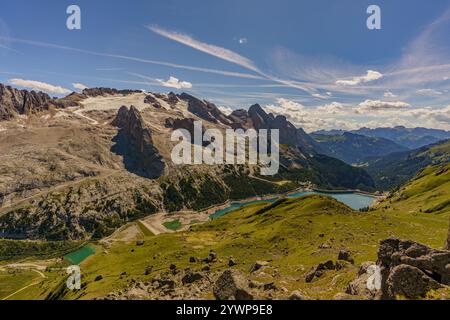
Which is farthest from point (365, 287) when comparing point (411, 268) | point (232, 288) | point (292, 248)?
point (292, 248)

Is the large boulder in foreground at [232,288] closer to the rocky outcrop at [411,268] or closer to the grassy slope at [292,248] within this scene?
the rocky outcrop at [411,268]

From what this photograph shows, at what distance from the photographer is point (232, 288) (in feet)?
119

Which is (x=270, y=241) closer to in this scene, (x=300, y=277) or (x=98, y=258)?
(x=300, y=277)

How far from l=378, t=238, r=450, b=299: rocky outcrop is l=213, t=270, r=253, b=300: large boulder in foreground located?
15.2 metres

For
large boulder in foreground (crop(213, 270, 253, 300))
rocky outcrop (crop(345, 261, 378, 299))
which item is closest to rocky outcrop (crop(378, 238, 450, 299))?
rocky outcrop (crop(345, 261, 378, 299))

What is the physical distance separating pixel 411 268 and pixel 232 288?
1936 centimetres

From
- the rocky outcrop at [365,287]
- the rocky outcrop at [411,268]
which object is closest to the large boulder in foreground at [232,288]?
the rocky outcrop at [365,287]

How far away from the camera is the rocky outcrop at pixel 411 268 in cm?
3059

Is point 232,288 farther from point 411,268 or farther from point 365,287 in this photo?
point 411,268


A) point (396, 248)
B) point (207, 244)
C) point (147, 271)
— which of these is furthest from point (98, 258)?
point (396, 248)

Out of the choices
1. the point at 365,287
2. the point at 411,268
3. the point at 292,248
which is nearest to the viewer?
the point at 411,268

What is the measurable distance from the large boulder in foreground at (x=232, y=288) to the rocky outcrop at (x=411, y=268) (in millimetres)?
15214

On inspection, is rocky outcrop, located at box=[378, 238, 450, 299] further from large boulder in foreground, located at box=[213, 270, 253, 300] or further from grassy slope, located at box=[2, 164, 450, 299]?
large boulder in foreground, located at box=[213, 270, 253, 300]
